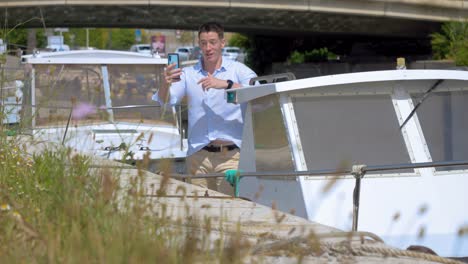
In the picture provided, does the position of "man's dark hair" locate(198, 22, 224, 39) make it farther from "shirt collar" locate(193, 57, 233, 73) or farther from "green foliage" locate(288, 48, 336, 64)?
"green foliage" locate(288, 48, 336, 64)

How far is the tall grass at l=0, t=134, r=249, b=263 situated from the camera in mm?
3693

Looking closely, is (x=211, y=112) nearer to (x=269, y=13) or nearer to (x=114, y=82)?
(x=114, y=82)

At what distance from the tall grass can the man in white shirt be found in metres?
2.73

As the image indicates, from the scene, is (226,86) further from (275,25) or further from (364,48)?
(364,48)

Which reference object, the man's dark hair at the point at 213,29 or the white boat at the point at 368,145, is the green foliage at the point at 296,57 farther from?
the white boat at the point at 368,145

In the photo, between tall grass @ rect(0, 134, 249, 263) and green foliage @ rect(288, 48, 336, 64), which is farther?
green foliage @ rect(288, 48, 336, 64)

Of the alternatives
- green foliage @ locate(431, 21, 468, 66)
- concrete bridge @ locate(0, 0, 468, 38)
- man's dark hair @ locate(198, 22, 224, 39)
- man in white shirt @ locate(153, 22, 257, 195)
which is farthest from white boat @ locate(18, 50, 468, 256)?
concrete bridge @ locate(0, 0, 468, 38)

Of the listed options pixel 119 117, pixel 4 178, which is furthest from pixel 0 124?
pixel 119 117

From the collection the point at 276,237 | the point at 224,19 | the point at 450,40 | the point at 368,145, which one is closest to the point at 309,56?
the point at 224,19

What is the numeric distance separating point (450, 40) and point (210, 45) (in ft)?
92.4

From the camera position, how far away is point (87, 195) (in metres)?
5.12

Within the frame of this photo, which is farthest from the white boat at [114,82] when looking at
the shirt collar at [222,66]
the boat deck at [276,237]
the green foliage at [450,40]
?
the green foliage at [450,40]

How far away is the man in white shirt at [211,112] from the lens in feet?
28.8

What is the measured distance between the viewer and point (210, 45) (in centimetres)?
882
